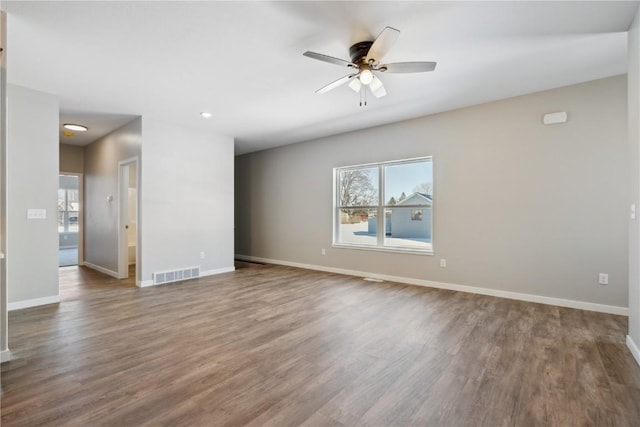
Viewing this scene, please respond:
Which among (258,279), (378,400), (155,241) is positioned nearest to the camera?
(378,400)

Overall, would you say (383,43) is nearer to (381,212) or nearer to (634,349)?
(634,349)

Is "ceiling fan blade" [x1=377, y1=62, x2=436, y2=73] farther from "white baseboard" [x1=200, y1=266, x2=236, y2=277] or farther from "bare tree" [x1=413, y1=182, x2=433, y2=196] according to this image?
"white baseboard" [x1=200, y1=266, x2=236, y2=277]

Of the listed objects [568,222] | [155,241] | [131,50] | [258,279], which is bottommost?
[258,279]

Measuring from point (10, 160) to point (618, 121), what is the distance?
719 cm

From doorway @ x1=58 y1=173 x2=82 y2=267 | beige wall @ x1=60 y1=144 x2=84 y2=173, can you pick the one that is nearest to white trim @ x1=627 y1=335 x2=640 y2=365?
beige wall @ x1=60 y1=144 x2=84 y2=173

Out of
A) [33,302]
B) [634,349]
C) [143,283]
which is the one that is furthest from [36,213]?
[634,349]

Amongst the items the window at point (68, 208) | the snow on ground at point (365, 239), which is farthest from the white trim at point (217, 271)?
the window at point (68, 208)

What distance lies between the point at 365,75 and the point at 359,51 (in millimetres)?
211

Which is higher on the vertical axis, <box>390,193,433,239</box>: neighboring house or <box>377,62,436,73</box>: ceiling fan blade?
<box>377,62,436,73</box>: ceiling fan blade

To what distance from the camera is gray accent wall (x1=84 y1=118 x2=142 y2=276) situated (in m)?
5.18

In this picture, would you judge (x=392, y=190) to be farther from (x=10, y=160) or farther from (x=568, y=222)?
(x=10, y=160)

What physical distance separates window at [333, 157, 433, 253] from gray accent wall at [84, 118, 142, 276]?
3.77m

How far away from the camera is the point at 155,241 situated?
4.93 meters

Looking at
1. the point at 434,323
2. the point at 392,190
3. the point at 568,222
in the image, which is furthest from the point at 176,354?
the point at 568,222
